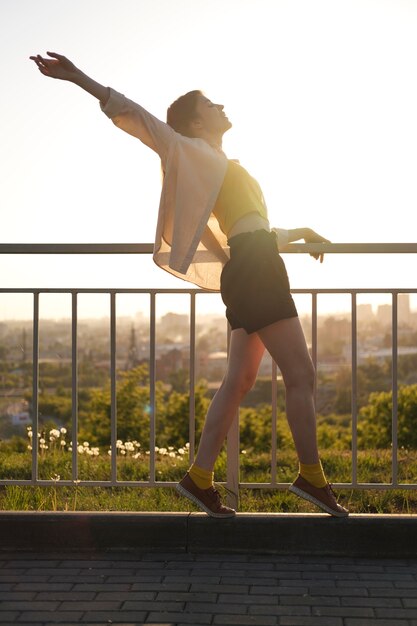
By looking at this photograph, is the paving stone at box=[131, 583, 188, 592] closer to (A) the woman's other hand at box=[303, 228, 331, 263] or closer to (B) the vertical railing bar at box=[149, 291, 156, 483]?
(B) the vertical railing bar at box=[149, 291, 156, 483]

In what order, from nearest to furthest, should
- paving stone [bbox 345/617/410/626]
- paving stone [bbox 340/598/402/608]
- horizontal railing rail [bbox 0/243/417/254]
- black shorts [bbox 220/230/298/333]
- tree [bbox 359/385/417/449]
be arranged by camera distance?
paving stone [bbox 345/617/410/626], paving stone [bbox 340/598/402/608], black shorts [bbox 220/230/298/333], horizontal railing rail [bbox 0/243/417/254], tree [bbox 359/385/417/449]

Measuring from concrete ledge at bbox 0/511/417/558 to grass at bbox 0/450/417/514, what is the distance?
0.83 feet

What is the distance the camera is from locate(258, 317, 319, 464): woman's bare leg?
3.56 meters

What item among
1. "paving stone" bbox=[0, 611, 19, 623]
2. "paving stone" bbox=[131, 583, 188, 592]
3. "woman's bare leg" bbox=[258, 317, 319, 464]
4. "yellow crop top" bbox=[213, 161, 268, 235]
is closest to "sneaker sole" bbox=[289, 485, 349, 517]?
"woman's bare leg" bbox=[258, 317, 319, 464]

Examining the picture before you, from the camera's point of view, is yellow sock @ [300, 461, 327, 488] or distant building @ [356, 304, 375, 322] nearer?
yellow sock @ [300, 461, 327, 488]

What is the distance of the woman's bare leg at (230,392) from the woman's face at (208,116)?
0.82 m

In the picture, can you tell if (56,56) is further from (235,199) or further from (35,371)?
(35,371)

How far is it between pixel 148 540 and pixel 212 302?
105 centimetres

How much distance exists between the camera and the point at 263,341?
11.8 feet

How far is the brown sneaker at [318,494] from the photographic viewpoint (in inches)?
144

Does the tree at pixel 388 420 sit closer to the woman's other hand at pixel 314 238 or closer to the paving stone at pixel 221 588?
the woman's other hand at pixel 314 238

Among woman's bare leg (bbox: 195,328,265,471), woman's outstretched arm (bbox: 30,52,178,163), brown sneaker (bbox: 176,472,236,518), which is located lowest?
brown sneaker (bbox: 176,472,236,518)

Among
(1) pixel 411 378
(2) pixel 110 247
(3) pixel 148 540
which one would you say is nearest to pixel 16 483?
(3) pixel 148 540

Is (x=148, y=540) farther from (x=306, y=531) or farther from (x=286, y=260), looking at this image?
(x=286, y=260)
